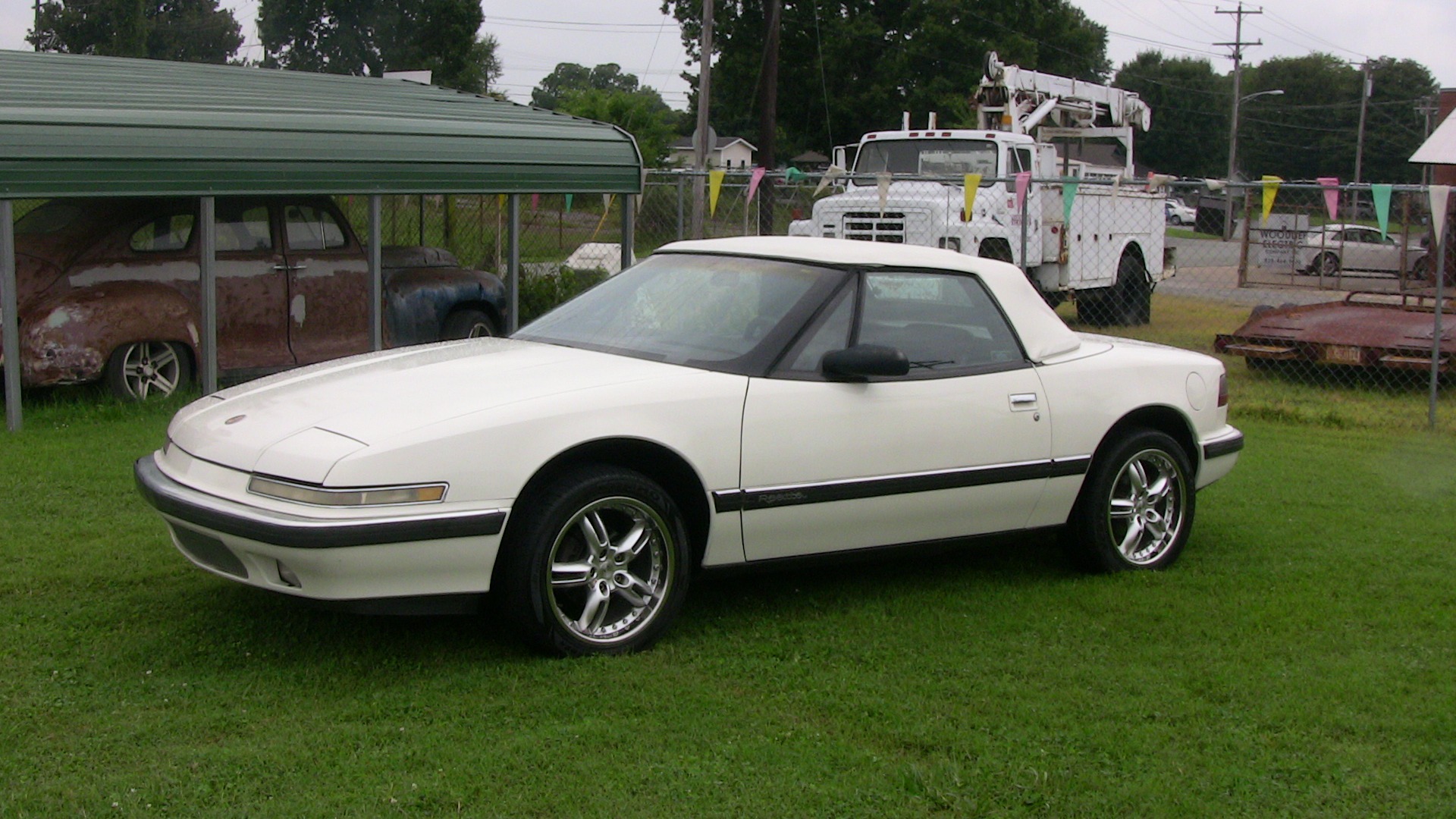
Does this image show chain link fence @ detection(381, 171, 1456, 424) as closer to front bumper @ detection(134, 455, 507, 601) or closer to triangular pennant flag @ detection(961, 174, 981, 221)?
triangular pennant flag @ detection(961, 174, 981, 221)

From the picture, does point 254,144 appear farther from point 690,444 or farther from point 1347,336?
point 1347,336

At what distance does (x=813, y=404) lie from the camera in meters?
5.16

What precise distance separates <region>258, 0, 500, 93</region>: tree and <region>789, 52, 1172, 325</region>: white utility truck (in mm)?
42051

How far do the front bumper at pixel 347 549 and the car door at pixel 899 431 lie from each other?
3.19ft

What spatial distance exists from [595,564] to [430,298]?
7.43m

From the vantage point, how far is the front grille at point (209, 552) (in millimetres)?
4504

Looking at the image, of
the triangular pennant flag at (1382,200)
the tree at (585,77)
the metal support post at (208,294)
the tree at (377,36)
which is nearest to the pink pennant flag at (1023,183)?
the triangular pennant flag at (1382,200)

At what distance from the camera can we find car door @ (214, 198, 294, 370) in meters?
10.4

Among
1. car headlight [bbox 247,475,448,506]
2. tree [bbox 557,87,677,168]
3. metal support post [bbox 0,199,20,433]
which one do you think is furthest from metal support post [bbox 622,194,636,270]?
tree [bbox 557,87,677,168]

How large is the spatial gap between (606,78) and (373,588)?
377 ft

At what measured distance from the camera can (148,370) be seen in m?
9.74

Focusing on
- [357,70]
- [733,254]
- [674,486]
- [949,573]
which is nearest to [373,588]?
[674,486]

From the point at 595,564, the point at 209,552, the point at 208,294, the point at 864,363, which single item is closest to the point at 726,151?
the point at 208,294

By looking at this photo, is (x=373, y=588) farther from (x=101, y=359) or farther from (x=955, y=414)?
(x=101, y=359)
